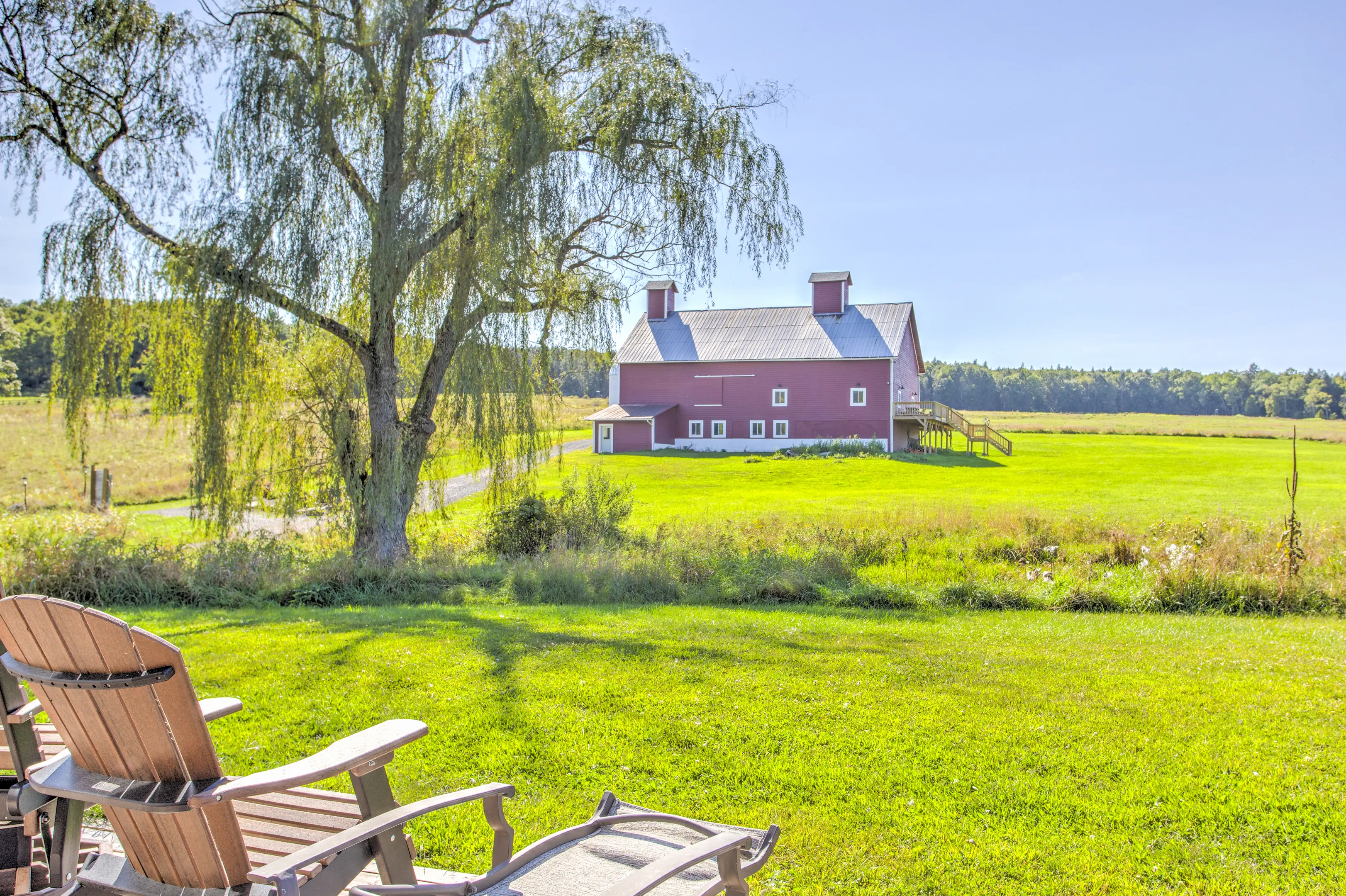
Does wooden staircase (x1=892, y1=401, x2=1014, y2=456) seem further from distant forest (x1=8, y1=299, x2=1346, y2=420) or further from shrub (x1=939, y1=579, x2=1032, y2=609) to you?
distant forest (x1=8, y1=299, x2=1346, y2=420)

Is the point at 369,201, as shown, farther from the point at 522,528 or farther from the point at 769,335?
the point at 769,335

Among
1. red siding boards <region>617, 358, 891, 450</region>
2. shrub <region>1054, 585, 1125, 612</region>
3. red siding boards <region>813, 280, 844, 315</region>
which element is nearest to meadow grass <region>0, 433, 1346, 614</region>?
shrub <region>1054, 585, 1125, 612</region>

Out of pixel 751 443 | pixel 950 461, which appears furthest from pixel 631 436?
pixel 950 461

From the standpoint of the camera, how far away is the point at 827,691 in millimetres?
5570

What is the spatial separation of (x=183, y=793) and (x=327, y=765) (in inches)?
11.5

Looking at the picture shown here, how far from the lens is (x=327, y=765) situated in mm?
2016

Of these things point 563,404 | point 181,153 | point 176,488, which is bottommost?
point 176,488

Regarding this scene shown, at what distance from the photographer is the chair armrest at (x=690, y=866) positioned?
1.89 m

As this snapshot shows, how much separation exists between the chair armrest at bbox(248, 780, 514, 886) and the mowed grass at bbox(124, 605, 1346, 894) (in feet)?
4.45

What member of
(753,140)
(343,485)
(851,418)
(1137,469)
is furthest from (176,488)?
(1137,469)

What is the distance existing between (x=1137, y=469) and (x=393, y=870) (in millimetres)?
36140

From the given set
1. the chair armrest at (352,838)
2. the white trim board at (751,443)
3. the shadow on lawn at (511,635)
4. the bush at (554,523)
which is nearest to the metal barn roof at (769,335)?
the white trim board at (751,443)

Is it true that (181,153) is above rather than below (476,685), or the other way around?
above

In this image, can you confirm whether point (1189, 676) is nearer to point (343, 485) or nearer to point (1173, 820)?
point (1173, 820)
